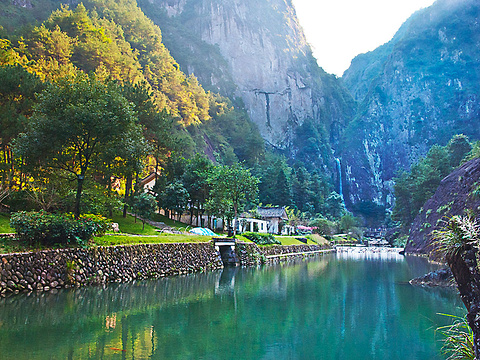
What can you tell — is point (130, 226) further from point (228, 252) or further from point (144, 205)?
point (228, 252)

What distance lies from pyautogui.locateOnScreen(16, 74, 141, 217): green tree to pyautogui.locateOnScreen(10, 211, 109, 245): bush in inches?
102

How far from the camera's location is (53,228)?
625 inches

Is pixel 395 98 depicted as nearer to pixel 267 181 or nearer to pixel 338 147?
pixel 338 147

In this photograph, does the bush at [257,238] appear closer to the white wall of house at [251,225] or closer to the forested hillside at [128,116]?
the white wall of house at [251,225]

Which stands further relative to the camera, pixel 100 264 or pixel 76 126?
pixel 76 126

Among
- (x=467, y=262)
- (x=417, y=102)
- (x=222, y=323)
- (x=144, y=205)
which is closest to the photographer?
(x=467, y=262)

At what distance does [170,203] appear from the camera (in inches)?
1534

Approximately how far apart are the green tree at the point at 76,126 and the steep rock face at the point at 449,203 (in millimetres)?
27475

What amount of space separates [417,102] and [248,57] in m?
61.8

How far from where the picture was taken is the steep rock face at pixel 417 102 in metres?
122

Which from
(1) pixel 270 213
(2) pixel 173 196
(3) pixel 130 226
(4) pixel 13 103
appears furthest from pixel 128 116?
(1) pixel 270 213

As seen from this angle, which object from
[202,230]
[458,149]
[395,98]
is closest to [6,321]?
[202,230]

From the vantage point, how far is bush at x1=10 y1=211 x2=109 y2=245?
15047 mm

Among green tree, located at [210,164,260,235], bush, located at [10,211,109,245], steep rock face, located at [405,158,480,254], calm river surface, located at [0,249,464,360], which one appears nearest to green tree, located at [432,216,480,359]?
calm river surface, located at [0,249,464,360]
